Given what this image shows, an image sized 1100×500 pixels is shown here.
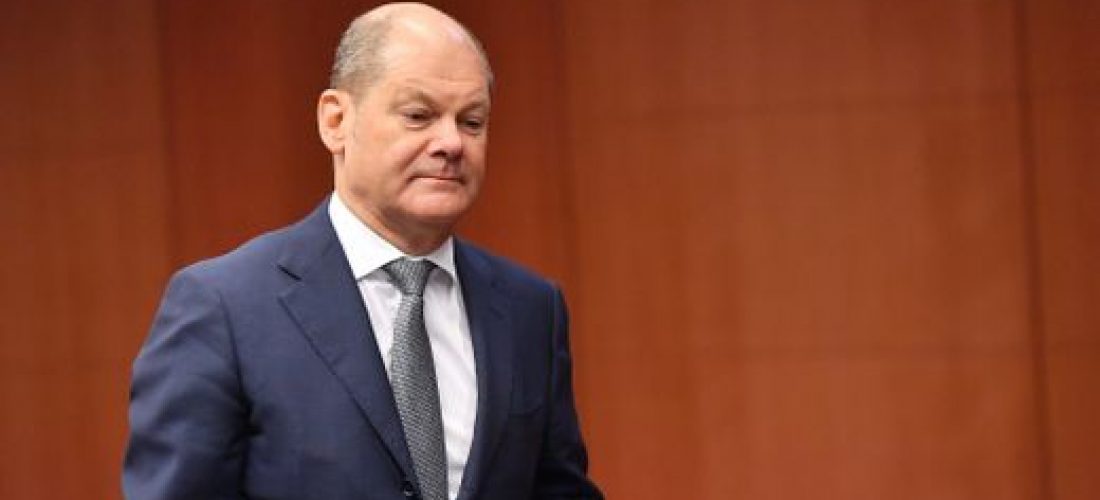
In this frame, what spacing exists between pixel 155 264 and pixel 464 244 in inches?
82.6

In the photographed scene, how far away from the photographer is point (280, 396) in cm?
160

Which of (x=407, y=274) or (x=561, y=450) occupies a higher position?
(x=407, y=274)

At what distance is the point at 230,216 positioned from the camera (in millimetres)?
3730

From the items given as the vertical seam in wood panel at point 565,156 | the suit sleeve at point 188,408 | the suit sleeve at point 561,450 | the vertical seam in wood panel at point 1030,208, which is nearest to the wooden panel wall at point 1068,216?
the vertical seam in wood panel at point 1030,208

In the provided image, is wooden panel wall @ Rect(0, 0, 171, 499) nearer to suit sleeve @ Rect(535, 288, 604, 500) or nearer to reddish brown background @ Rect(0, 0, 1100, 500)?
reddish brown background @ Rect(0, 0, 1100, 500)

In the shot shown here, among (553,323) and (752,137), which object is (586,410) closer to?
(752,137)

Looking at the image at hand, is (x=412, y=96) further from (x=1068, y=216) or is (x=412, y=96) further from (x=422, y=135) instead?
(x=1068, y=216)

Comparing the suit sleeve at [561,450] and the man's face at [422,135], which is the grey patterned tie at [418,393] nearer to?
the man's face at [422,135]

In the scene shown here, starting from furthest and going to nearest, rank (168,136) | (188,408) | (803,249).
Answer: (168,136) < (803,249) < (188,408)

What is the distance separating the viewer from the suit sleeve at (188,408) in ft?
5.08

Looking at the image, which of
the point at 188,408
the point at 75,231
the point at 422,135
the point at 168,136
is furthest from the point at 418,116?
the point at 75,231

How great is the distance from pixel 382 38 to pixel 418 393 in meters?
0.37

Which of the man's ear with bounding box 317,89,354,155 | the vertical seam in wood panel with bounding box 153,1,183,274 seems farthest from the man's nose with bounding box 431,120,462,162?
the vertical seam in wood panel with bounding box 153,1,183,274

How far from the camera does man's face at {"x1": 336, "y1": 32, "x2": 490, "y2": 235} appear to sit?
64.8 inches
